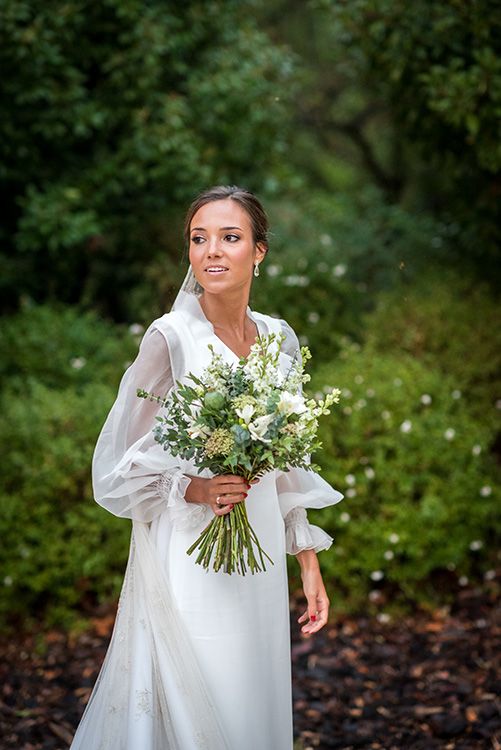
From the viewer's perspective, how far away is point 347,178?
14.7 metres

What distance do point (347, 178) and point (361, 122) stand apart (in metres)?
1.61

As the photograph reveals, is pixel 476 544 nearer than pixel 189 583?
No

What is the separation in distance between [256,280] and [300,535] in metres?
4.30

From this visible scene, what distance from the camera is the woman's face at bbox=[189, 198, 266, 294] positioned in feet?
9.06

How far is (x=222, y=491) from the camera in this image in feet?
8.40

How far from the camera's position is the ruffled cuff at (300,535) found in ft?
9.77

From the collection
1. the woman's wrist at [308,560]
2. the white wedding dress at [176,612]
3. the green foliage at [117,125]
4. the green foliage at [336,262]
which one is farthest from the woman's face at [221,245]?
the green foliage at [117,125]

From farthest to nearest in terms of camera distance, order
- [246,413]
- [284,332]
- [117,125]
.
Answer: [117,125]
[284,332]
[246,413]

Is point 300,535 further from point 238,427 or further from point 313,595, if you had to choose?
point 238,427

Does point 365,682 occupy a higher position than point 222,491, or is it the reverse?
point 222,491

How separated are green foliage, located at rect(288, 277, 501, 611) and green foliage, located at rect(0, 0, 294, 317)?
2.20 meters

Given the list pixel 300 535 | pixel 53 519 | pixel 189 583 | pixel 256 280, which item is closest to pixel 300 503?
pixel 300 535

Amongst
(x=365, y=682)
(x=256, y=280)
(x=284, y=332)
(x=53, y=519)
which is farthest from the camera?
(x=256, y=280)

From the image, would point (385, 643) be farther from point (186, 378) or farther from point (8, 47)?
point (8, 47)
